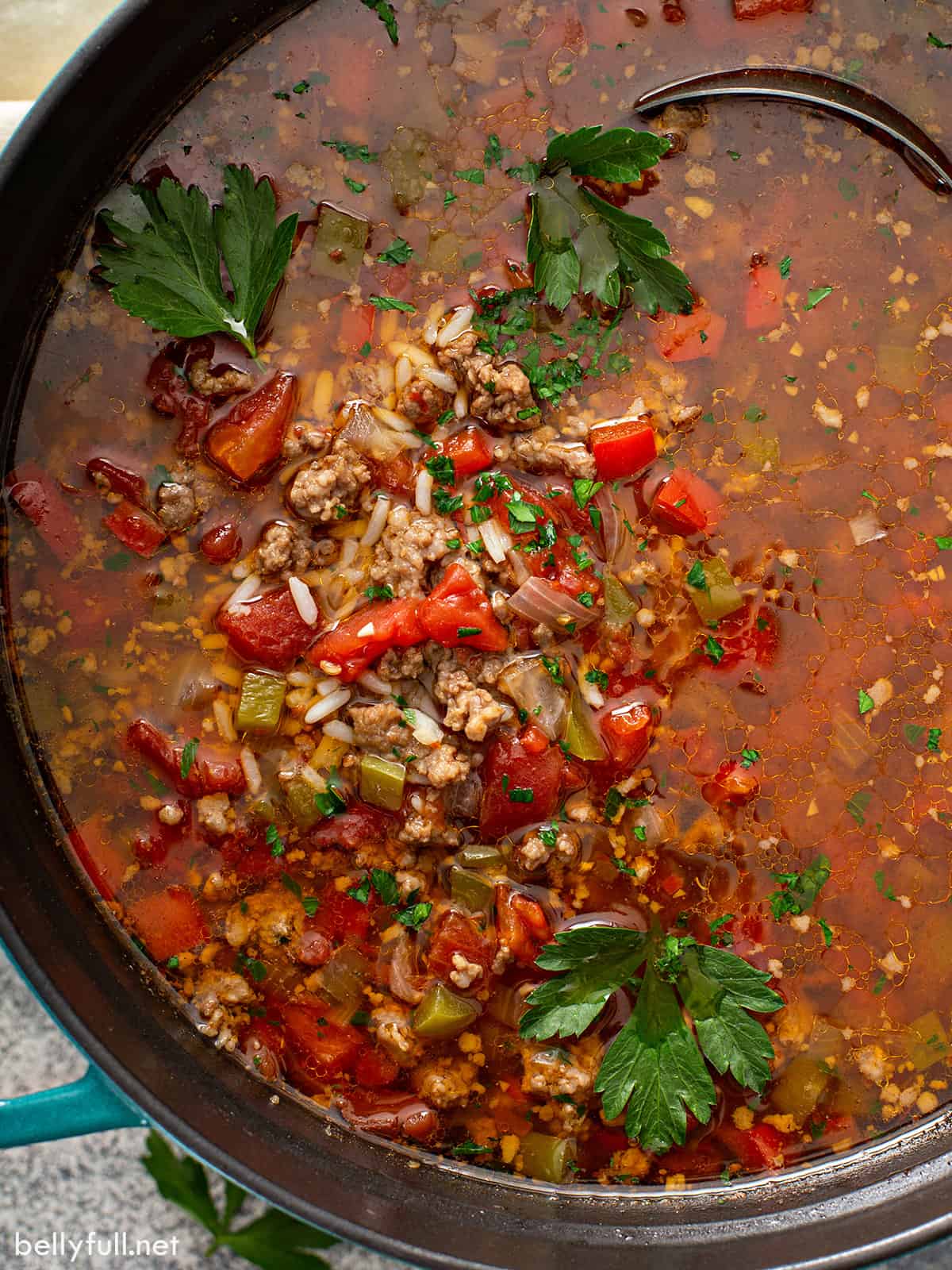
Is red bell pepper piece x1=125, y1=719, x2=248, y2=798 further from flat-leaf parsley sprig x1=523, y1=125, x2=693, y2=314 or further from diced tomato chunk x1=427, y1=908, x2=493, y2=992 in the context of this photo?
flat-leaf parsley sprig x1=523, y1=125, x2=693, y2=314

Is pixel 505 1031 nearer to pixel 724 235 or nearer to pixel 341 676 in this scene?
pixel 341 676

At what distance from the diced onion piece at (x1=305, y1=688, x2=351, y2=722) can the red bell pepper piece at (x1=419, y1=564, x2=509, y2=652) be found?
0.83 ft

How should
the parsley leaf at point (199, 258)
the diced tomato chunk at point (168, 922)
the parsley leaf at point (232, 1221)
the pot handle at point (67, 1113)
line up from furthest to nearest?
the parsley leaf at point (232, 1221) < the diced tomato chunk at point (168, 922) < the parsley leaf at point (199, 258) < the pot handle at point (67, 1113)

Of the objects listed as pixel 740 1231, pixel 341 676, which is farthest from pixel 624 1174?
pixel 341 676

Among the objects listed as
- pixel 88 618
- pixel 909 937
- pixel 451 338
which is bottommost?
pixel 909 937

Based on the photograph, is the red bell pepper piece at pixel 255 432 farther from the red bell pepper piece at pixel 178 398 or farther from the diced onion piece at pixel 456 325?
the diced onion piece at pixel 456 325

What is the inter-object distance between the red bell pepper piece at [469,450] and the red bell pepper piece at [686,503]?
16.6 inches

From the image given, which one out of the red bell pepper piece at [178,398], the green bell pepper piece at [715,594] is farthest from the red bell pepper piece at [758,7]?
the red bell pepper piece at [178,398]

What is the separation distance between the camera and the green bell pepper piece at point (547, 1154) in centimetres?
280

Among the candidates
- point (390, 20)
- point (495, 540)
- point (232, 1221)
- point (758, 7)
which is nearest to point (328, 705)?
point (495, 540)

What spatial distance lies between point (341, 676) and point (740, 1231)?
1.69 metres

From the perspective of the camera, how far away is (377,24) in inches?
108

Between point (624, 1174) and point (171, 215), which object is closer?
point (171, 215)

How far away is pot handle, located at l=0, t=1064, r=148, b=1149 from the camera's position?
7.93 feet
